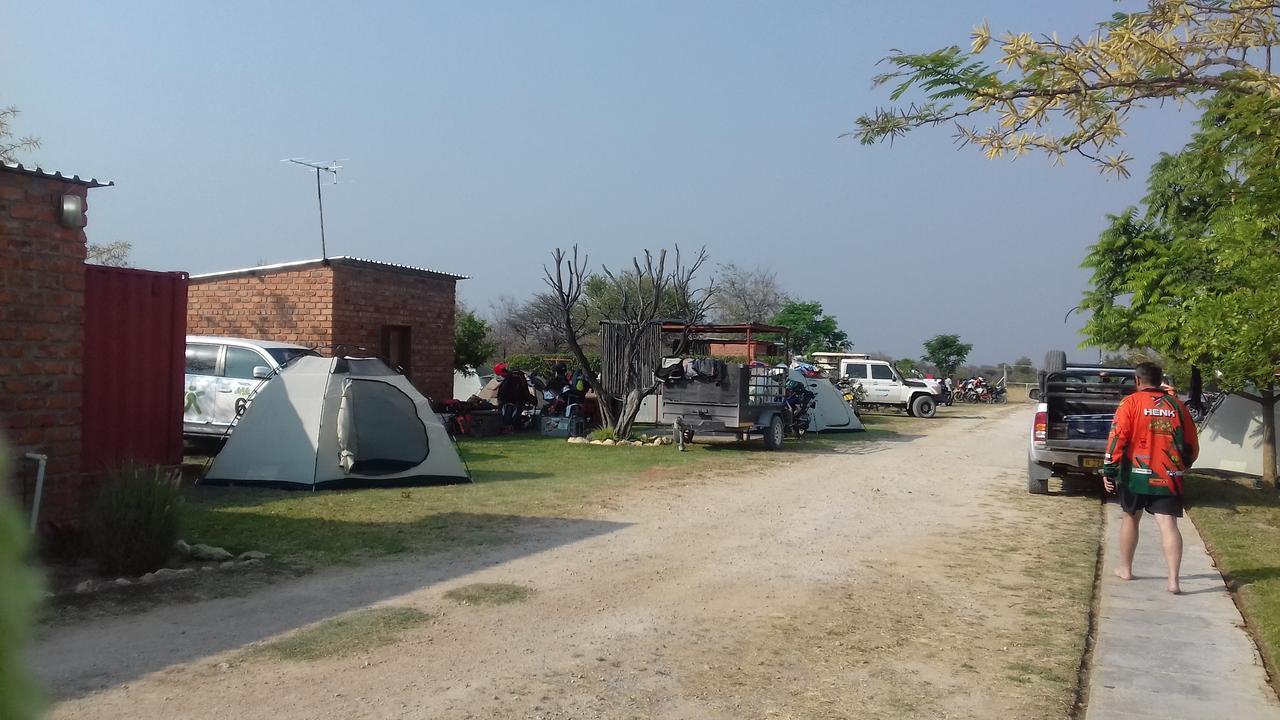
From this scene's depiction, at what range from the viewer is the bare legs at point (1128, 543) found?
7.79 metres

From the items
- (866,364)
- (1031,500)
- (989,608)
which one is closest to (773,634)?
(989,608)

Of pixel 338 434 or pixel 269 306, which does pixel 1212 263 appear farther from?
pixel 269 306

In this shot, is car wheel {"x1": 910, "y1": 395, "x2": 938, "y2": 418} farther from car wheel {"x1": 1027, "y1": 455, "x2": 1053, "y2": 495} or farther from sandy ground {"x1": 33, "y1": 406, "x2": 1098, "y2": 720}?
sandy ground {"x1": 33, "y1": 406, "x2": 1098, "y2": 720}

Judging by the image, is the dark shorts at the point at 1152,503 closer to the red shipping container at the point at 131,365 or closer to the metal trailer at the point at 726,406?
the red shipping container at the point at 131,365

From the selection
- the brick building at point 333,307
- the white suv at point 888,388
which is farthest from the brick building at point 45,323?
the white suv at point 888,388

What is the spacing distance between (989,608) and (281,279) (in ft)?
49.0

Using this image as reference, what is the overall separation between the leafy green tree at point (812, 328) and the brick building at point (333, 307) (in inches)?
1017

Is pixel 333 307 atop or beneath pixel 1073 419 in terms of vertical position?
atop

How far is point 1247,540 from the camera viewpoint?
962 centimetres

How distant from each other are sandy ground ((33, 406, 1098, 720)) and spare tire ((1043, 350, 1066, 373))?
199 inches

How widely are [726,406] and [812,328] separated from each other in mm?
27757

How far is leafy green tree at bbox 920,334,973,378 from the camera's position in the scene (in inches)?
2269

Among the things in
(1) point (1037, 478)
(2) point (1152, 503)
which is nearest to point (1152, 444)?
(2) point (1152, 503)

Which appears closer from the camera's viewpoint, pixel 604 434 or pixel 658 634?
pixel 658 634
